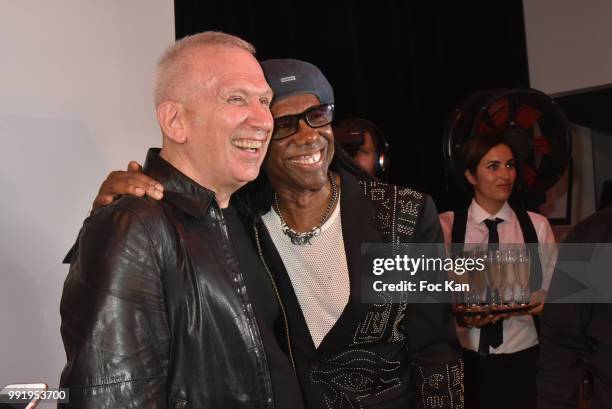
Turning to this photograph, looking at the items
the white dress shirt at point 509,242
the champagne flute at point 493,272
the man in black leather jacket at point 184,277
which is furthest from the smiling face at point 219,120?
the white dress shirt at point 509,242

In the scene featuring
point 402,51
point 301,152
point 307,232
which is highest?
point 402,51

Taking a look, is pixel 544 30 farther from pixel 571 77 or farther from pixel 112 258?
pixel 112 258

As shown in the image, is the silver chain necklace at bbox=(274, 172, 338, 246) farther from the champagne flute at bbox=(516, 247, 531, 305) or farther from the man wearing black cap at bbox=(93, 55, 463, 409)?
the champagne flute at bbox=(516, 247, 531, 305)

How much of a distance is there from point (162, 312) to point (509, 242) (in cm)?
249

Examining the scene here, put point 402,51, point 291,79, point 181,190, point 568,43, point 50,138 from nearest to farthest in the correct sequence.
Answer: point 181,190 < point 291,79 < point 50,138 < point 402,51 < point 568,43

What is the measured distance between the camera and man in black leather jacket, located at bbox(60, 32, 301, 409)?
1231mm

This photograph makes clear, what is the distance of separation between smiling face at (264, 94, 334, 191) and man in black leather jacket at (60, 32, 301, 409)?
40 cm

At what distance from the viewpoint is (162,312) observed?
4.25 ft

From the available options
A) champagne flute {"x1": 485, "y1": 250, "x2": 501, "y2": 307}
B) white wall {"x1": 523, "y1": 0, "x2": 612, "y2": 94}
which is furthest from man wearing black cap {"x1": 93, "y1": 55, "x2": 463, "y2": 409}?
white wall {"x1": 523, "y1": 0, "x2": 612, "y2": 94}

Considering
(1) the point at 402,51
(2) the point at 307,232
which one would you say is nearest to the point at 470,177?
(1) the point at 402,51

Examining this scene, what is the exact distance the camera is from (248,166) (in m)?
1.57

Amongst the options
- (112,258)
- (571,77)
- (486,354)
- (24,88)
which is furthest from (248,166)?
(571,77)

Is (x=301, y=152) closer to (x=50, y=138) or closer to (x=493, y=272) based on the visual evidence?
(x=50, y=138)
